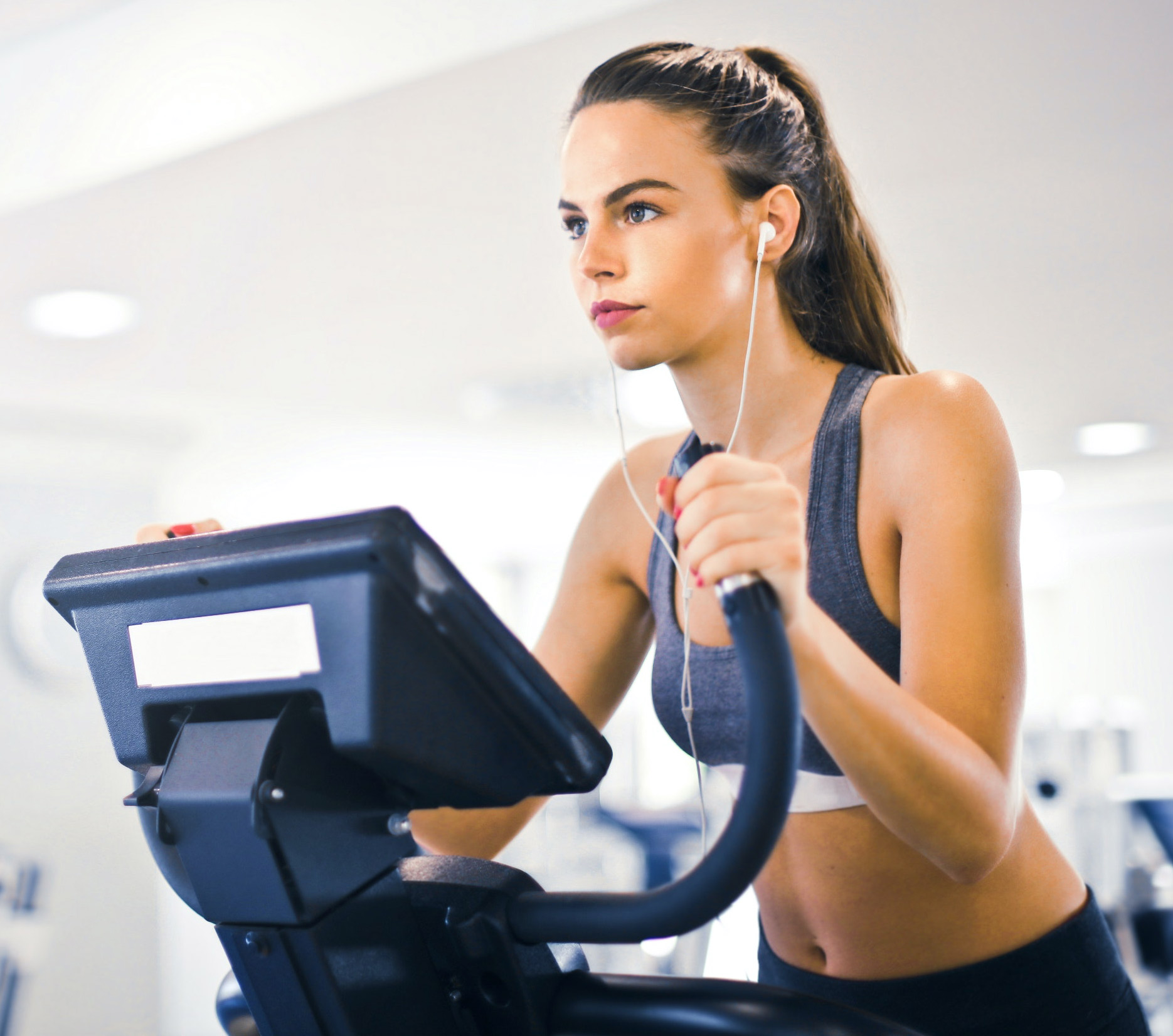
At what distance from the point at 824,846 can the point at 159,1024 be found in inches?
169

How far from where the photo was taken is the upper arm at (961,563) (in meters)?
0.77

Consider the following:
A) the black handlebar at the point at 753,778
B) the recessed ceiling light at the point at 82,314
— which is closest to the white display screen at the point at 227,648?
the black handlebar at the point at 753,778

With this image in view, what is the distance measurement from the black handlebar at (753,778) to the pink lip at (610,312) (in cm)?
42

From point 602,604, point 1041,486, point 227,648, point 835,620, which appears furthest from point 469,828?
point 1041,486

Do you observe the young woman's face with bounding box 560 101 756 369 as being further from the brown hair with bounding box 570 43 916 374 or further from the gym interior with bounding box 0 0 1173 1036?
the gym interior with bounding box 0 0 1173 1036

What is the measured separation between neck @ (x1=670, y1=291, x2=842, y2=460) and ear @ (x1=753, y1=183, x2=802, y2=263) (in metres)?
0.04

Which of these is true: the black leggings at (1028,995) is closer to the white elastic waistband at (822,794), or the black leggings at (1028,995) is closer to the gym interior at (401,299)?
the white elastic waistband at (822,794)

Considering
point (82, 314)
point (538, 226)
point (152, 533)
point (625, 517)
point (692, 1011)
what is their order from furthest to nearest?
point (82, 314), point (538, 226), point (625, 517), point (152, 533), point (692, 1011)

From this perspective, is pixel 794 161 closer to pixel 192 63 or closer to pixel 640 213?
pixel 640 213

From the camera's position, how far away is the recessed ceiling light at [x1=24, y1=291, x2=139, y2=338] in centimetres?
330

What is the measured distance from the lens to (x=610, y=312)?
905mm

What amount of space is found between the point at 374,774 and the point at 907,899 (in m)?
0.52

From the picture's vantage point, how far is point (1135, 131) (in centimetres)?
226

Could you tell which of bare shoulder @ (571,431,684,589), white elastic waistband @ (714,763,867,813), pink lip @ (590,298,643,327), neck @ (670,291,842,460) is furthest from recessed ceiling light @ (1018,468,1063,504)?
pink lip @ (590,298,643,327)
